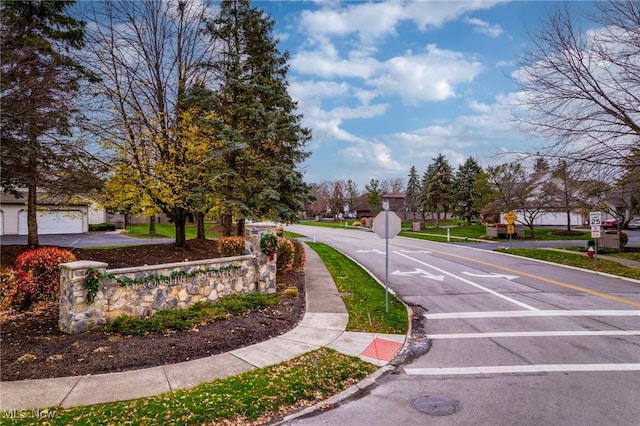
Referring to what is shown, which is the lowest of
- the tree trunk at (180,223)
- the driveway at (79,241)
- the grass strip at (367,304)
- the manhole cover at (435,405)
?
the manhole cover at (435,405)

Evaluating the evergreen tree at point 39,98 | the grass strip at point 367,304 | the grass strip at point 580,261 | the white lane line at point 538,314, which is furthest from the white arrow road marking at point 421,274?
the evergreen tree at point 39,98

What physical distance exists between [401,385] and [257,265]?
648cm

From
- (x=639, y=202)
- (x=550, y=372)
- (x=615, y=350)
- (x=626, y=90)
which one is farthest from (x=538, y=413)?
(x=639, y=202)

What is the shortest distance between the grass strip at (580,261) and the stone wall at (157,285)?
47.3 feet

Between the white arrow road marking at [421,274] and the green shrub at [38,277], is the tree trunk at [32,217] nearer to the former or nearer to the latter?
the green shrub at [38,277]

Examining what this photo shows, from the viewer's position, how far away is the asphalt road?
4855 mm

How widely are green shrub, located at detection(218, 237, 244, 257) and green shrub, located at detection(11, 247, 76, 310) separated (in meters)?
5.05

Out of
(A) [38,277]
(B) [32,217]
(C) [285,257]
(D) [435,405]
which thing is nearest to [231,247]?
(C) [285,257]

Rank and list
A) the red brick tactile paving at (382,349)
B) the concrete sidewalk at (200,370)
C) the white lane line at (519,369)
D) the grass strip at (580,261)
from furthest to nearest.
Answer: the grass strip at (580,261) < the red brick tactile paving at (382,349) < the white lane line at (519,369) < the concrete sidewalk at (200,370)

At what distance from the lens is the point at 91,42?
52.4 ft

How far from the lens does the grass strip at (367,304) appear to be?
344 inches

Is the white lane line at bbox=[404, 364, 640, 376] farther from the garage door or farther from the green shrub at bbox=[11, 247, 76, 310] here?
the garage door

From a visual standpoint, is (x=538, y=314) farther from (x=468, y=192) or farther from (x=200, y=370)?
(x=468, y=192)

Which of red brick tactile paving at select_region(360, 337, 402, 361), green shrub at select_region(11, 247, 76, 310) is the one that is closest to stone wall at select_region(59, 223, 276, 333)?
green shrub at select_region(11, 247, 76, 310)
